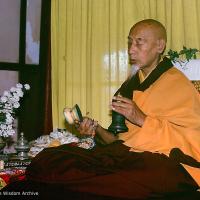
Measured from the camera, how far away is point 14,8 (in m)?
3.83

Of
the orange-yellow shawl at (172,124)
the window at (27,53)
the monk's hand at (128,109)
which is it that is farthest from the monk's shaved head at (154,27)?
the window at (27,53)

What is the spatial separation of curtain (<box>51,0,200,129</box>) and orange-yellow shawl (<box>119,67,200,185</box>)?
1.59 m

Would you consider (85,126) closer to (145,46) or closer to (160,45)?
(145,46)

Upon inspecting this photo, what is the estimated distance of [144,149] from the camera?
2.26 meters

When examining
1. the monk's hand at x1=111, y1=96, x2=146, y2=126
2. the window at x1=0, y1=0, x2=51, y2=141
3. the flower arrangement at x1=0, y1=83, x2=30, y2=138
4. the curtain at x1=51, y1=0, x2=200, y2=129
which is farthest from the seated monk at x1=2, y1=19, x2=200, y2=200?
the window at x1=0, y1=0, x2=51, y2=141

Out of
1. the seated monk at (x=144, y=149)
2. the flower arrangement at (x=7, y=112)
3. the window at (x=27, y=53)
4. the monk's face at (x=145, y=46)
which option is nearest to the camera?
the seated monk at (x=144, y=149)

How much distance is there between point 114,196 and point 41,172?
43cm

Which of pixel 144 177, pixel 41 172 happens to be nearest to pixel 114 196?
pixel 144 177

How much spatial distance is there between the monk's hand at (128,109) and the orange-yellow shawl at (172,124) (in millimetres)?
51

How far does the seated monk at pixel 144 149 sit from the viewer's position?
1845mm

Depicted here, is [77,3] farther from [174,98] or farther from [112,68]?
[174,98]

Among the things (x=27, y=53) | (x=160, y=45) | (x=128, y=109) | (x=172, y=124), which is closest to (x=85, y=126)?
(x=128, y=109)

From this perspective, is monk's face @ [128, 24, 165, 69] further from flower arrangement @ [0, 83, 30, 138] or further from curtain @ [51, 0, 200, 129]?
curtain @ [51, 0, 200, 129]

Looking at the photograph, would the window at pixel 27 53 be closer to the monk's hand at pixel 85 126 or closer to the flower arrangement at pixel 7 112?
the flower arrangement at pixel 7 112
